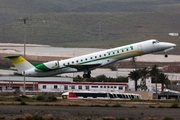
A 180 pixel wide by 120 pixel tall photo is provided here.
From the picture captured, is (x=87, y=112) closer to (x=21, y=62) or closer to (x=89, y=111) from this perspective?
(x=89, y=111)

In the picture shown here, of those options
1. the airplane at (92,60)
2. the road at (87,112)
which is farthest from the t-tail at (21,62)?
the road at (87,112)

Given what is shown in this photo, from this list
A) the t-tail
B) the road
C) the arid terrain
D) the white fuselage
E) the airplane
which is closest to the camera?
the arid terrain

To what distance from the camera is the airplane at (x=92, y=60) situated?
74.1 metres

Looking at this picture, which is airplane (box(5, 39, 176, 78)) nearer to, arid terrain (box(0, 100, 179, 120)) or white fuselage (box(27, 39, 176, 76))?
white fuselage (box(27, 39, 176, 76))

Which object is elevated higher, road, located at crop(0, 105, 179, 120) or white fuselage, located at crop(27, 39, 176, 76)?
white fuselage, located at crop(27, 39, 176, 76)

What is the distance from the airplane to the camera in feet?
243

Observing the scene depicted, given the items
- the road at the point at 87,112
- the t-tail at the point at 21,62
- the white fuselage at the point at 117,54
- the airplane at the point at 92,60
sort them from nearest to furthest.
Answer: the road at the point at 87,112, the white fuselage at the point at 117,54, the airplane at the point at 92,60, the t-tail at the point at 21,62

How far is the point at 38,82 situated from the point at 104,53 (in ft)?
90.6

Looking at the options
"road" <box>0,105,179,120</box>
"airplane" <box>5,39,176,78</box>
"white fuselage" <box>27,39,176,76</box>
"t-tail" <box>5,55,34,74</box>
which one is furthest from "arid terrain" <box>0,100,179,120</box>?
"t-tail" <box>5,55,34,74</box>

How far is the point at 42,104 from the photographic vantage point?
62562 mm

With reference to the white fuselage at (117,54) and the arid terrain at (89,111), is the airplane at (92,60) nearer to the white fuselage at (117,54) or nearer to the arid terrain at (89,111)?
the white fuselage at (117,54)

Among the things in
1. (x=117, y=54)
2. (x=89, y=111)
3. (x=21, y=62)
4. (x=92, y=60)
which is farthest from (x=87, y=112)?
(x=21, y=62)

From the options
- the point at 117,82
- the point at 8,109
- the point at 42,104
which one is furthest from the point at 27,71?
the point at 117,82

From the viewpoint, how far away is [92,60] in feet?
249
